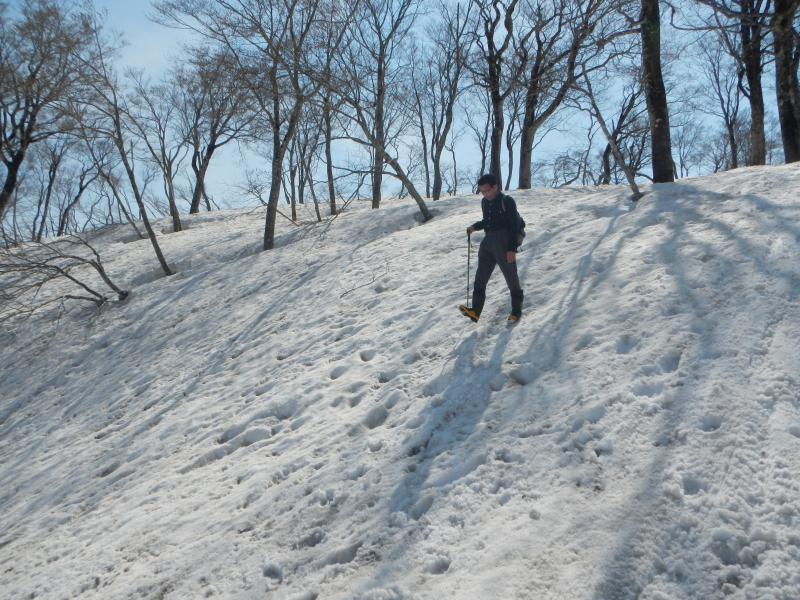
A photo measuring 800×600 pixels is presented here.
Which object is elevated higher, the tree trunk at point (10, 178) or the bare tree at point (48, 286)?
the tree trunk at point (10, 178)

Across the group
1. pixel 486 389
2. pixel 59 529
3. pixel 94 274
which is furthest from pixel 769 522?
pixel 94 274

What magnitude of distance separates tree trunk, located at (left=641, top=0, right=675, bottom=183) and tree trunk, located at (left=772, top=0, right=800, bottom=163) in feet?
9.03

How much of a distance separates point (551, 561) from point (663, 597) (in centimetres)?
60

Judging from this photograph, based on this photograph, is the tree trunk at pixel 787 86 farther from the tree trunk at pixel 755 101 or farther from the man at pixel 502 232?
the man at pixel 502 232

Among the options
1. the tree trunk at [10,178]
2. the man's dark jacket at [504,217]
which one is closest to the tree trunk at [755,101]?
the man's dark jacket at [504,217]

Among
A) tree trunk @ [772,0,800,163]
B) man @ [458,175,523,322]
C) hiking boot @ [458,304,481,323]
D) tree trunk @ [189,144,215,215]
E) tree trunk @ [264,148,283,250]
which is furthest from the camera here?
tree trunk @ [189,144,215,215]

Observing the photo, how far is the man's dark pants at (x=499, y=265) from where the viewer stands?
5970 millimetres

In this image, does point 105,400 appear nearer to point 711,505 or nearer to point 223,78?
point 711,505

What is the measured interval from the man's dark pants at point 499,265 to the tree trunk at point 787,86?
9774 millimetres

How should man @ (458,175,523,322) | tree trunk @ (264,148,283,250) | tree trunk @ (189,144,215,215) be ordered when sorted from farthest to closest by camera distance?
1. tree trunk @ (189,144,215,215)
2. tree trunk @ (264,148,283,250)
3. man @ (458,175,523,322)

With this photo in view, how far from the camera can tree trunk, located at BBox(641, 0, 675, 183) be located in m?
10.5

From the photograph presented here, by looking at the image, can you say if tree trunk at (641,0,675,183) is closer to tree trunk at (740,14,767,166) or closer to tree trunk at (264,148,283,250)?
tree trunk at (740,14,767,166)

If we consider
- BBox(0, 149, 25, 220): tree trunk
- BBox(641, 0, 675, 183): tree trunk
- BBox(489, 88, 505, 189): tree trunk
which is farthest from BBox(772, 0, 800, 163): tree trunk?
BBox(0, 149, 25, 220): tree trunk

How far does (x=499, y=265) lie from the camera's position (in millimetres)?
6027
